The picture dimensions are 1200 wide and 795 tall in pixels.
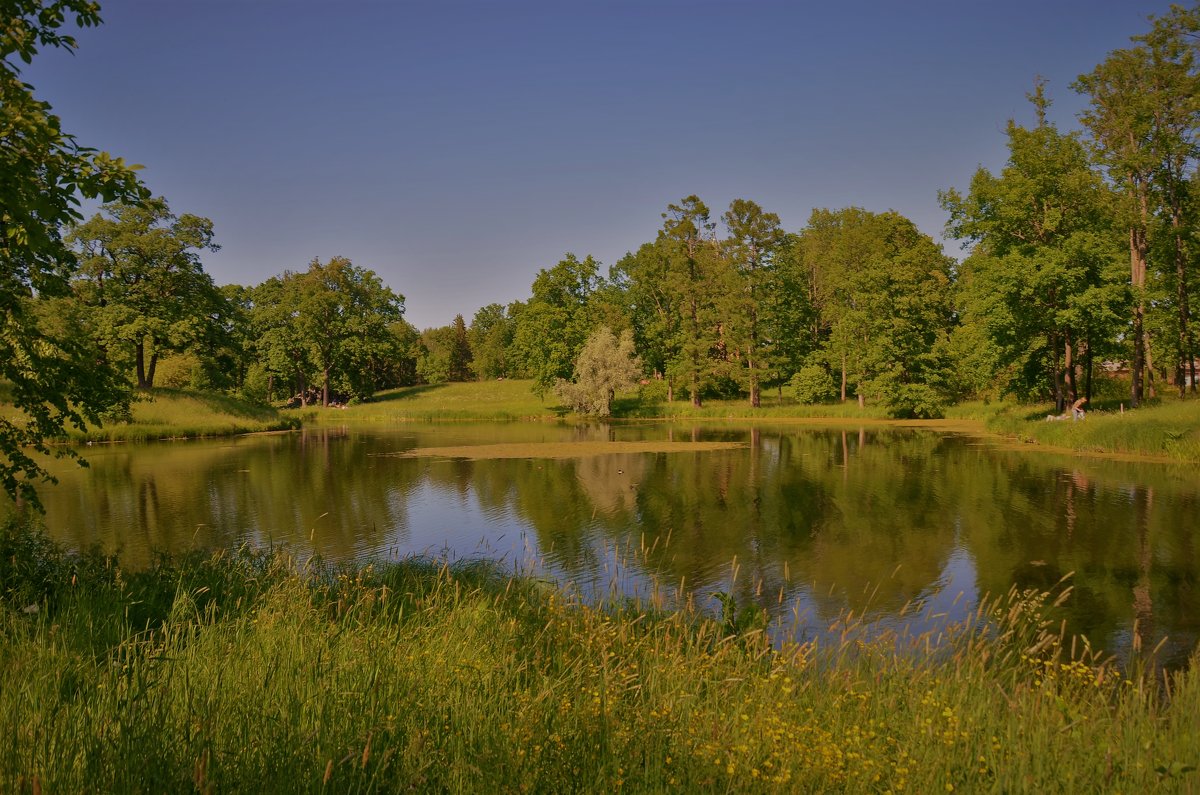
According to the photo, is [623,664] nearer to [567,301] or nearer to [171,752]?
[171,752]

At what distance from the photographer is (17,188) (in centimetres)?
589

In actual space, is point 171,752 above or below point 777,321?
below

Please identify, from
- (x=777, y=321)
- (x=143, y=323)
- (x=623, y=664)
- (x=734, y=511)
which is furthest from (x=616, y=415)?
(x=623, y=664)

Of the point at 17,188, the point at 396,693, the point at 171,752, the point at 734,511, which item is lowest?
the point at 734,511

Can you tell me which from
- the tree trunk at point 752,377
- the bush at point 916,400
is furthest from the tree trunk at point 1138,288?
the tree trunk at point 752,377

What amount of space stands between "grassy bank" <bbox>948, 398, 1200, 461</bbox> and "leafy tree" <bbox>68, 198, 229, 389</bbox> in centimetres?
5014

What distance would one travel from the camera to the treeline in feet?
105

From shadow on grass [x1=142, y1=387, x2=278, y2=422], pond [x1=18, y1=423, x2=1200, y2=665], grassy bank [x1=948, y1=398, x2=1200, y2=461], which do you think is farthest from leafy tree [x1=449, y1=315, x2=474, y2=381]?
grassy bank [x1=948, y1=398, x2=1200, y2=461]

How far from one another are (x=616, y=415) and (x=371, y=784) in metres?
57.4

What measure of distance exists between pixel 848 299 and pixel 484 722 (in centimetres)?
5999

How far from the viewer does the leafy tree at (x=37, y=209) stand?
5.97 metres

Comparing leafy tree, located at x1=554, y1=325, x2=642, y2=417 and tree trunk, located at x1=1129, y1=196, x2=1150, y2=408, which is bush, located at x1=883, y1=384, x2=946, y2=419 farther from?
leafy tree, located at x1=554, y1=325, x2=642, y2=417

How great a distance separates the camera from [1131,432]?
2636 centimetres

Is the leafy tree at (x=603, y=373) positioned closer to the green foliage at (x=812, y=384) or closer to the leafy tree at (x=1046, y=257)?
the green foliage at (x=812, y=384)
